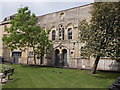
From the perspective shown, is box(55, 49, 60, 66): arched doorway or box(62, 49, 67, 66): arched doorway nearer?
box(62, 49, 67, 66): arched doorway

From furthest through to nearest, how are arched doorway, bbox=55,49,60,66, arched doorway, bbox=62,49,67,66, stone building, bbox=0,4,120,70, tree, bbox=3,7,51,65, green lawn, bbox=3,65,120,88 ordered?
arched doorway, bbox=55,49,60,66, arched doorway, bbox=62,49,67,66, stone building, bbox=0,4,120,70, tree, bbox=3,7,51,65, green lawn, bbox=3,65,120,88

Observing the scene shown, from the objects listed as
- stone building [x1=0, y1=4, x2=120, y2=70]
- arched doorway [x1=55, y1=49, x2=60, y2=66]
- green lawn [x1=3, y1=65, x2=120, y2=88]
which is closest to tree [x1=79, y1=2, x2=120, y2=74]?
green lawn [x1=3, y1=65, x2=120, y2=88]

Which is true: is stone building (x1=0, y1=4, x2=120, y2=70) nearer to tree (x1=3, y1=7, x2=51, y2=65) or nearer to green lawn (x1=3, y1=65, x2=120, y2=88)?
tree (x1=3, y1=7, x2=51, y2=65)

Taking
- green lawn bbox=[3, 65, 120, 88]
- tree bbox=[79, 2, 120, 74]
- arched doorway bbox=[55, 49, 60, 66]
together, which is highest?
tree bbox=[79, 2, 120, 74]

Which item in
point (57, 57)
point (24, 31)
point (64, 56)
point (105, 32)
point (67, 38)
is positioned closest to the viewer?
point (105, 32)

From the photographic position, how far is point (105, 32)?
14359 mm

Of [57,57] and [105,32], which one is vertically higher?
[105,32]

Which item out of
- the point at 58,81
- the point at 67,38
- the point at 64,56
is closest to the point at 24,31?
the point at 67,38

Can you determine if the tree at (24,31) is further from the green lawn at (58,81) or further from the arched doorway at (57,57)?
the green lawn at (58,81)

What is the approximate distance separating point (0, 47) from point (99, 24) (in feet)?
104

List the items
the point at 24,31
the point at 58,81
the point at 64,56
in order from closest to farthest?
1. the point at 58,81
2. the point at 24,31
3. the point at 64,56

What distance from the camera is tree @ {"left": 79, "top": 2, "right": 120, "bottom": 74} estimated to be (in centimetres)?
1396

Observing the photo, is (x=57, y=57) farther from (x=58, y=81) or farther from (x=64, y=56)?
(x=58, y=81)

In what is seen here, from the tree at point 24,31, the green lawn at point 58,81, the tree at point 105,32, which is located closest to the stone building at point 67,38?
the tree at point 24,31
